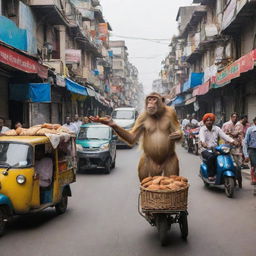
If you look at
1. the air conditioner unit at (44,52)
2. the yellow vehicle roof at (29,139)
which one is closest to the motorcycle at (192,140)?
the air conditioner unit at (44,52)

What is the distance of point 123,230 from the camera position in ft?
20.9

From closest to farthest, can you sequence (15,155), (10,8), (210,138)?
(15,155) < (210,138) < (10,8)

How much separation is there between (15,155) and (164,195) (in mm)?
2676

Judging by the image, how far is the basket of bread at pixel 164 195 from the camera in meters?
5.24

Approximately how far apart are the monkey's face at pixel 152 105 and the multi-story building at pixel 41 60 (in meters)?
6.64

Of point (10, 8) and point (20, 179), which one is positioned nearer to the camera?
point (20, 179)

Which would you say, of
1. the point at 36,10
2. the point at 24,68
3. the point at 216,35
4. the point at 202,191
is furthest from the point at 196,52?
the point at 202,191

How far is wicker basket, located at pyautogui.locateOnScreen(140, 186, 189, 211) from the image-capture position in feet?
17.2

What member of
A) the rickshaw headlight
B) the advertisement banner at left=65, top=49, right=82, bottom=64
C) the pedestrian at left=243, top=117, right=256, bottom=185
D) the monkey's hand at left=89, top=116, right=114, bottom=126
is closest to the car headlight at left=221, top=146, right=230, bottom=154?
the pedestrian at left=243, top=117, right=256, bottom=185

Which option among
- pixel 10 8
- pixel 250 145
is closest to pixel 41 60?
pixel 10 8

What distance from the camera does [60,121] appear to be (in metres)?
29.4

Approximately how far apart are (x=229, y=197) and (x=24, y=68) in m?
7.57

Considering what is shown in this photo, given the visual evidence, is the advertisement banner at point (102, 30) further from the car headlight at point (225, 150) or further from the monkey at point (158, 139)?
the monkey at point (158, 139)

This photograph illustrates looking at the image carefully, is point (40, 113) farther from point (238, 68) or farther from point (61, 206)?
point (61, 206)
